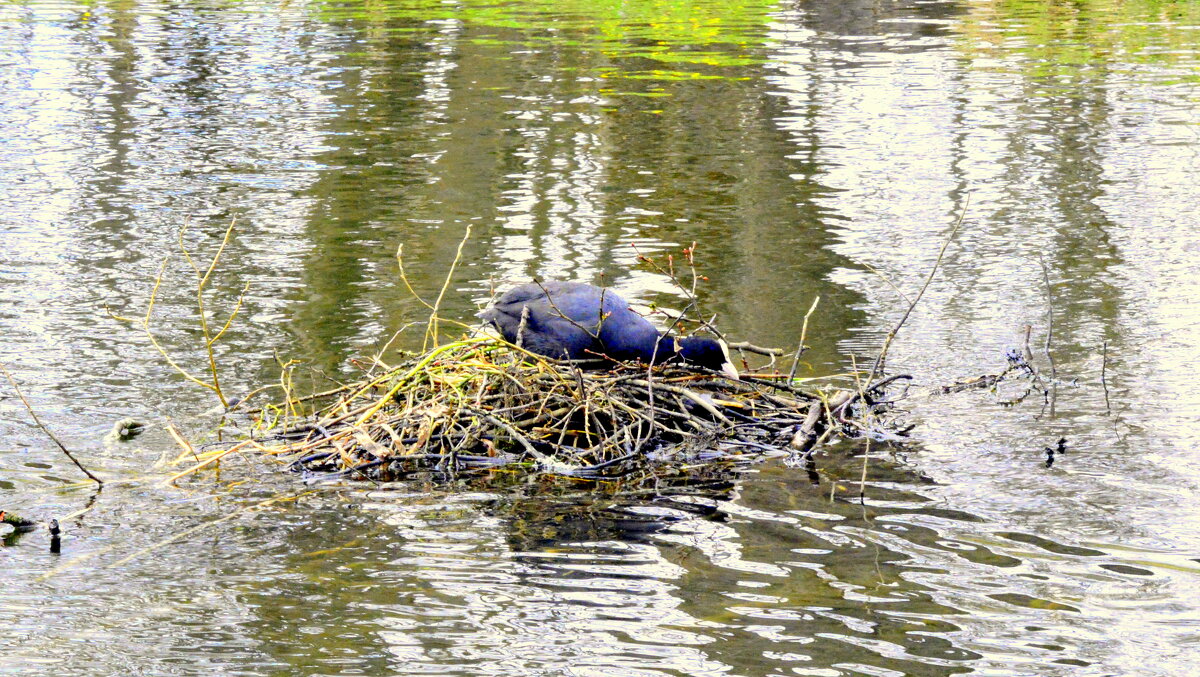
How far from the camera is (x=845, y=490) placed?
628 cm

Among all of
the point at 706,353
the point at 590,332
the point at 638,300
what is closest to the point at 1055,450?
the point at 706,353

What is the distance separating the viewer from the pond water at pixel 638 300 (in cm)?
503

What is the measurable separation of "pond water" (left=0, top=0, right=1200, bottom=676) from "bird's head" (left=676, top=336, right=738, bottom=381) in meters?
0.65

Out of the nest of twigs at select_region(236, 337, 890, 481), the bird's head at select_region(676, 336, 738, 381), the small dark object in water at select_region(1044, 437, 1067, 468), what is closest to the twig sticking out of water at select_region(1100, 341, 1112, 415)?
the small dark object in water at select_region(1044, 437, 1067, 468)

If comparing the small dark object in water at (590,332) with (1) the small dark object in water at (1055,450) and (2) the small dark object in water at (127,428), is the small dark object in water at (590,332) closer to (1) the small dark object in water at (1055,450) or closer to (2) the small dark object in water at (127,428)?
(1) the small dark object in water at (1055,450)

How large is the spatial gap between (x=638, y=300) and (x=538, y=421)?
118 inches

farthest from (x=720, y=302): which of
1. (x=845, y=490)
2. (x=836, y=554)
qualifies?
(x=836, y=554)

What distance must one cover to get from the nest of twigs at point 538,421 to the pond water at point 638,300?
0.24m

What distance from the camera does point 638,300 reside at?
962 cm

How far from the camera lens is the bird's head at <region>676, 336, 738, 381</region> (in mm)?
6965

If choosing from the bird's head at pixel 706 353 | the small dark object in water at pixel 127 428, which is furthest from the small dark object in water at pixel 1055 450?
the small dark object in water at pixel 127 428

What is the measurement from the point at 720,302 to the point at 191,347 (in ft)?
11.0

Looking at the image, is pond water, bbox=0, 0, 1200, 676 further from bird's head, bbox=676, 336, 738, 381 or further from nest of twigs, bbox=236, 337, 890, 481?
bird's head, bbox=676, 336, 738, 381

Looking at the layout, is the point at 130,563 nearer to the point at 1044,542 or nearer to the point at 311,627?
the point at 311,627
